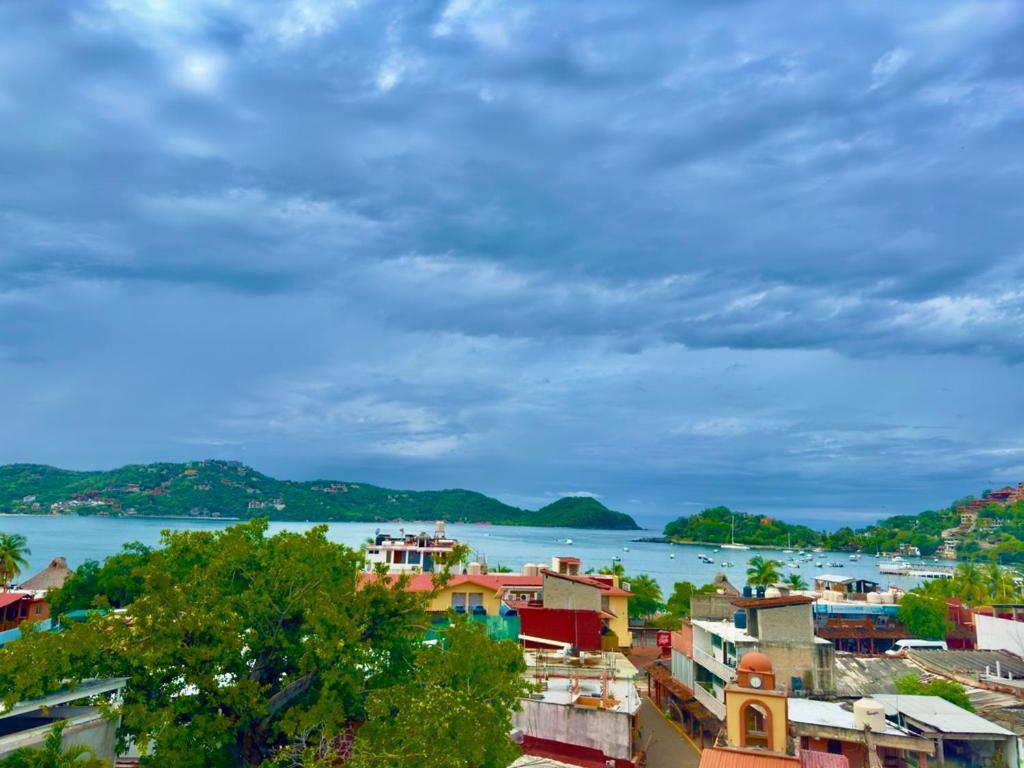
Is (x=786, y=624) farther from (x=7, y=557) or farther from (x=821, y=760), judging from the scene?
(x=7, y=557)

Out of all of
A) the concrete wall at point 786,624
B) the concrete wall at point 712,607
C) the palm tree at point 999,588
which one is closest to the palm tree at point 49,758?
the concrete wall at point 786,624

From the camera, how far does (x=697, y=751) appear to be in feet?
120

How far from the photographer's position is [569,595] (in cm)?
5356

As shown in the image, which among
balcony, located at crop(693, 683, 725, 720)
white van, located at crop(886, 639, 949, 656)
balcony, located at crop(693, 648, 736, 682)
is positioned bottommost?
white van, located at crop(886, 639, 949, 656)

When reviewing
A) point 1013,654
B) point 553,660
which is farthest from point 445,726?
point 1013,654

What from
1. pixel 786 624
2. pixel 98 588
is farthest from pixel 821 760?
pixel 98 588

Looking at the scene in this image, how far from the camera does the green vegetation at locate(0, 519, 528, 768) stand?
17609mm

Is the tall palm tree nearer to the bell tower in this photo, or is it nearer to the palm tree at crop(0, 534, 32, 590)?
the bell tower

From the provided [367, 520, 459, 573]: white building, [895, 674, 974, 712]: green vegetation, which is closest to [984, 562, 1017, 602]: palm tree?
[367, 520, 459, 573]: white building

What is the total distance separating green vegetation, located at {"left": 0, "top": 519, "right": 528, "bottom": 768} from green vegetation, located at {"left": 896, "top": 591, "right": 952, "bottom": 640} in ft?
208

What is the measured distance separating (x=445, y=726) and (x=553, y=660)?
21753 mm

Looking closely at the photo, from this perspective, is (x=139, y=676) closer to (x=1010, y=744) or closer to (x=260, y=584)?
(x=260, y=584)

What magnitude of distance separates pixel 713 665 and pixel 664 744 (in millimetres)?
4739

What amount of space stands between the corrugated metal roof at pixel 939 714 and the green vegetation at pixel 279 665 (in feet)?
63.4
